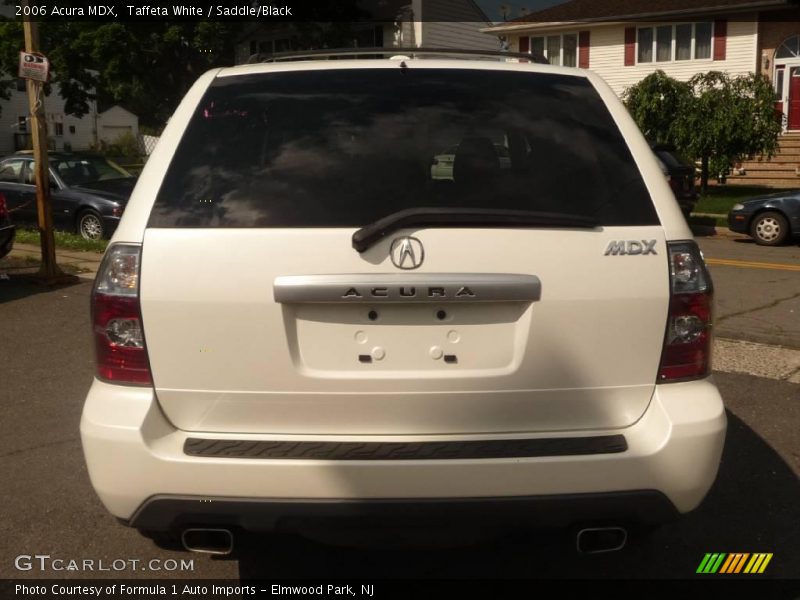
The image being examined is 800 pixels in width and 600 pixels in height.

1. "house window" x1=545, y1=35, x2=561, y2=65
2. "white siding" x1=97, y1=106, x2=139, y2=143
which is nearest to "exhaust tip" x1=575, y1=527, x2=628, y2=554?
"house window" x1=545, y1=35, x2=561, y2=65

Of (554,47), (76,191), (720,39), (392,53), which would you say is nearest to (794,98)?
(720,39)

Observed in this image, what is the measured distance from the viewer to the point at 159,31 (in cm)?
3575

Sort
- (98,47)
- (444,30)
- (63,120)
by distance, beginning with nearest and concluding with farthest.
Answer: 1. (98,47)
2. (444,30)
3. (63,120)

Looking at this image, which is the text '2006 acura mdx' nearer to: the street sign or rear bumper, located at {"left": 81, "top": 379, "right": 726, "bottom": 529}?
rear bumper, located at {"left": 81, "top": 379, "right": 726, "bottom": 529}

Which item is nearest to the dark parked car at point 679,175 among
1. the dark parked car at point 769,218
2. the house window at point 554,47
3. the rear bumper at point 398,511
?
the dark parked car at point 769,218

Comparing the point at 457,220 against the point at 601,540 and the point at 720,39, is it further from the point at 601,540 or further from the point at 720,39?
the point at 720,39

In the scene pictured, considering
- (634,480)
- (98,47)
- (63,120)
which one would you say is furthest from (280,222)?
(63,120)

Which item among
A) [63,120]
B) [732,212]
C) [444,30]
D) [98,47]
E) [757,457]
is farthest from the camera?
[63,120]

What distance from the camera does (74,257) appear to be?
12.6 meters

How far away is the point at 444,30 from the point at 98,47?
13506 millimetres

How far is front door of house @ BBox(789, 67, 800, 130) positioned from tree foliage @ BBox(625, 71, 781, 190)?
753 centimetres

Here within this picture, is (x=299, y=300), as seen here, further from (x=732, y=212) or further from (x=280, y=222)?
(x=732, y=212)

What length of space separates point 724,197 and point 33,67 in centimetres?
1711

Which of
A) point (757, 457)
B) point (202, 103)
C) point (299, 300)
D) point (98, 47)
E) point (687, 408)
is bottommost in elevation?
point (757, 457)
